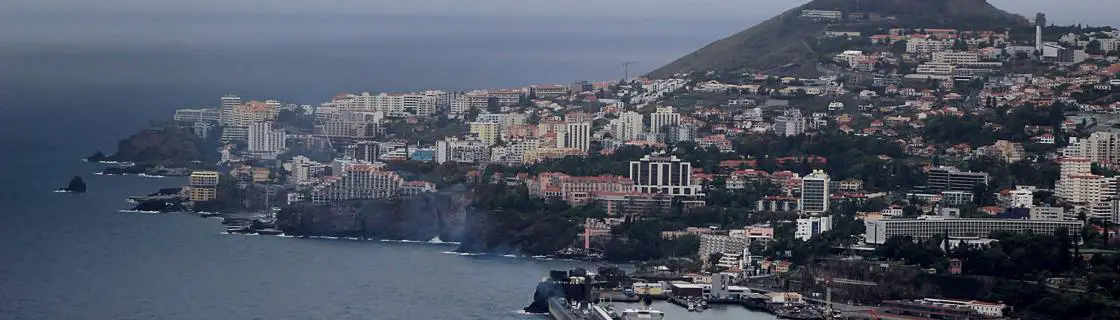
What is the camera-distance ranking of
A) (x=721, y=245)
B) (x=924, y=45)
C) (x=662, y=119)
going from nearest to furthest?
(x=721, y=245) < (x=662, y=119) < (x=924, y=45)

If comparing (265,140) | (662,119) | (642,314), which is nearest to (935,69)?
(662,119)

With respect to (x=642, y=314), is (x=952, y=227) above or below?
above

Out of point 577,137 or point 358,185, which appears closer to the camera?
point 358,185

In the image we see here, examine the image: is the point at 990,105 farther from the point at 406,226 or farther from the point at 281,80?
the point at 281,80

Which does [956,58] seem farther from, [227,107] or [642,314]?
[642,314]

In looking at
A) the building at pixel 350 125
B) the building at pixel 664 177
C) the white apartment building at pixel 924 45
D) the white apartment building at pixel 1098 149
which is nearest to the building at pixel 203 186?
the building at pixel 664 177

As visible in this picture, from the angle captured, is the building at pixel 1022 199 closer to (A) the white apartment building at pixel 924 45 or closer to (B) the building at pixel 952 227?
(B) the building at pixel 952 227

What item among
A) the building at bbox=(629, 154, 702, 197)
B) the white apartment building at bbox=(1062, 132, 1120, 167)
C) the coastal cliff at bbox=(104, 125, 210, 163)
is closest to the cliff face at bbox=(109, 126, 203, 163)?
the coastal cliff at bbox=(104, 125, 210, 163)
